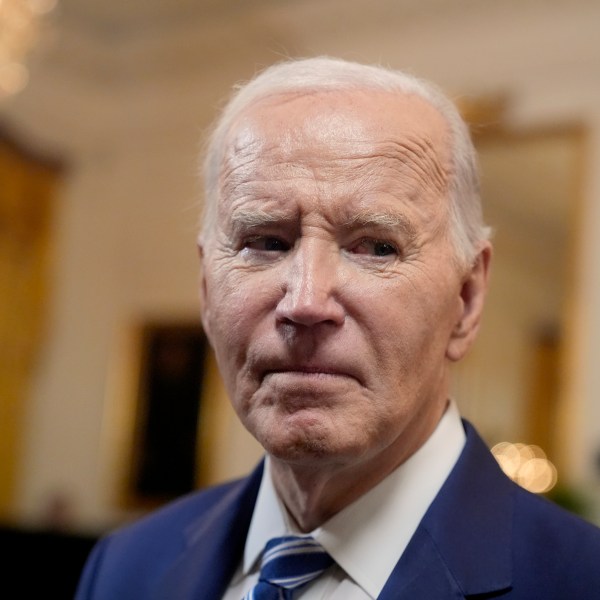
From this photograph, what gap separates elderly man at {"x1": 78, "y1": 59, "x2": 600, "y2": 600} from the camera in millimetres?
1461

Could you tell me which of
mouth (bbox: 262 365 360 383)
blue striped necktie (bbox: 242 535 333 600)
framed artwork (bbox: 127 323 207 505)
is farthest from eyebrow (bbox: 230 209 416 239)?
framed artwork (bbox: 127 323 207 505)

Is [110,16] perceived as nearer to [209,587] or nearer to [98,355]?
[98,355]

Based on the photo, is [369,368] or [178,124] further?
[178,124]

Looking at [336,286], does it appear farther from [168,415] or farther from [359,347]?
[168,415]

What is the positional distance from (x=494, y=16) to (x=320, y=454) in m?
4.74

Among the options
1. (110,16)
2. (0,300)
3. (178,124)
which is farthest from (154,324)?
(110,16)

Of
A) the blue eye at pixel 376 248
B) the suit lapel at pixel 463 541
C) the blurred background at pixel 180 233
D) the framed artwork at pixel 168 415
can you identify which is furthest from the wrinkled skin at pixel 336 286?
the framed artwork at pixel 168 415

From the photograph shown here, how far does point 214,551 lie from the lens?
69.8 inches

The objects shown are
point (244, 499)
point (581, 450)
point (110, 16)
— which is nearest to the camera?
point (244, 499)

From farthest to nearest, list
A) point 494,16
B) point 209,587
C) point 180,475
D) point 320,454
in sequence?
1. point 180,475
2. point 494,16
3. point 209,587
4. point 320,454

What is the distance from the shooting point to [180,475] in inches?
244

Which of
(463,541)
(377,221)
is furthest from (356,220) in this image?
(463,541)

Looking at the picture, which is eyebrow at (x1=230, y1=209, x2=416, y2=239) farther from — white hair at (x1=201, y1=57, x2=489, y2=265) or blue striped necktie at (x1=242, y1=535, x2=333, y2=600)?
blue striped necktie at (x1=242, y1=535, x2=333, y2=600)

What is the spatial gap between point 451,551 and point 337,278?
50 cm
